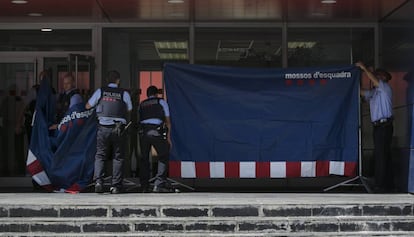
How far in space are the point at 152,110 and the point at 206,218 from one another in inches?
94.5

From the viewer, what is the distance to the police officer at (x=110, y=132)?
9031 millimetres

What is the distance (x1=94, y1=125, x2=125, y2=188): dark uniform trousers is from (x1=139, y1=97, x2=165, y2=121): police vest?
21.4 inches

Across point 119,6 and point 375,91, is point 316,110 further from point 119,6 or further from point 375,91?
point 119,6

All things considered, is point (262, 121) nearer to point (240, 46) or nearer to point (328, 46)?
point (240, 46)

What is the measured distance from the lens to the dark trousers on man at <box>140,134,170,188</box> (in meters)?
9.30

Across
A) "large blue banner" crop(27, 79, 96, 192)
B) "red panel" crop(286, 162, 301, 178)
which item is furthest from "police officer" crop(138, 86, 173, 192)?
"red panel" crop(286, 162, 301, 178)

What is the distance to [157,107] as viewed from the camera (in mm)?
9336

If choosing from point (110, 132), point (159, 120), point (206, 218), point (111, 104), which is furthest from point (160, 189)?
point (206, 218)

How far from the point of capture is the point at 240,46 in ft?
37.3

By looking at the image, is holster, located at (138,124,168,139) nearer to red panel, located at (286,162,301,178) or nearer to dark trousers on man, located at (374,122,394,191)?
red panel, located at (286,162,301,178)

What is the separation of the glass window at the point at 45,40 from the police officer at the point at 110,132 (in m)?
2.60

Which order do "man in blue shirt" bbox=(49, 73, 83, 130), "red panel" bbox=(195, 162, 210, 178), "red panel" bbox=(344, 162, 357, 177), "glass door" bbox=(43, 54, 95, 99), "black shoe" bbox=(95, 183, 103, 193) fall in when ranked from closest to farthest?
1. "black shoe" bbox=(95, 183, 103, 193)
2. "red panel" bbox=(344, 162, 357, 177)
3. "red panel" bbox=(195, 162, 210, 178)
4. "man in blue shirt" bbox=(49, 73, 83, 130)
5. "glass door" bbox=(43, 54, 95, 99)

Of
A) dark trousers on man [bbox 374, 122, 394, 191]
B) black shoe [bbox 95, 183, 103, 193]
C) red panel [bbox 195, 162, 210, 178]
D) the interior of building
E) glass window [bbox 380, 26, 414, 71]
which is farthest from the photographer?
the interior of building

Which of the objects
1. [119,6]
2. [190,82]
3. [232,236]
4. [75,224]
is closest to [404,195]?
[232,236]
